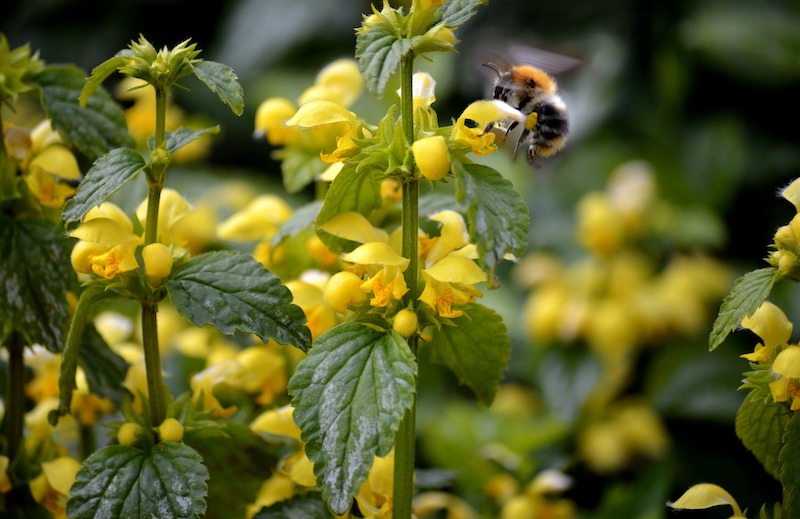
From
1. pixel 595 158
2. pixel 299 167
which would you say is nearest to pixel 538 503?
pixel 299 167

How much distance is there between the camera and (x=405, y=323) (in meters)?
0.75

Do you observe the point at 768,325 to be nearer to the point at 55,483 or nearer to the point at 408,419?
the point at 408,419

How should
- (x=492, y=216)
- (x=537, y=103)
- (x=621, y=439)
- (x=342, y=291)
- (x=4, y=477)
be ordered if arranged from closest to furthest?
(x=492, y=216) → (x=342, y=291) → (x=4, y=477) → (x=537, y=103) → (x=621, y=439)

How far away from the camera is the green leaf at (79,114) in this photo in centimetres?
91

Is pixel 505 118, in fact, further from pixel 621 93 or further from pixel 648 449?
pixel 621 93

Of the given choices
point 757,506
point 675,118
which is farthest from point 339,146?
point 675,118

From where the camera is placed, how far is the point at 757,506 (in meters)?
1.65

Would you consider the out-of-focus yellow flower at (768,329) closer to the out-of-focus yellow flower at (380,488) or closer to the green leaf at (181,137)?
the out-of-focus yellow flower at (380,488)

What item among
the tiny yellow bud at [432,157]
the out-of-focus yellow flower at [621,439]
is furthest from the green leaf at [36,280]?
the out-of-focus yellow flower at [621,439]

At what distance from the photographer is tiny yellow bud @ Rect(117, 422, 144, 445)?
819 mm

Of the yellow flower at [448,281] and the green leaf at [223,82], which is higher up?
the green leaf at [223,82]

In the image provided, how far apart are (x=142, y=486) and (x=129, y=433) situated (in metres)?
0.07

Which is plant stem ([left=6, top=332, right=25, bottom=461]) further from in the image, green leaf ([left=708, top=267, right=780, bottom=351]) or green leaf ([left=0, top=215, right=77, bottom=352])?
green leaf ([left=708, top=267, right=780, bottom=351])

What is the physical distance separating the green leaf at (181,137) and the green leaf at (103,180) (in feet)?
0.09
